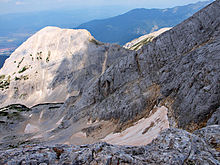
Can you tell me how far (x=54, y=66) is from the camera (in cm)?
8000

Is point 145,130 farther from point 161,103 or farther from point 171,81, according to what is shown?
point 171,81

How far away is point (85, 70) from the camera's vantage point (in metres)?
76.1

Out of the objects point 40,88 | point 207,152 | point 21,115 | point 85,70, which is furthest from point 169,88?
point 40,88

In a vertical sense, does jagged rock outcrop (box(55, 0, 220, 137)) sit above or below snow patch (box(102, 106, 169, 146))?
above

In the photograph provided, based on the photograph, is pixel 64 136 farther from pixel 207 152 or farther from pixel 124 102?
pixel 207 152

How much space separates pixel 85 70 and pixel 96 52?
10.4 metres

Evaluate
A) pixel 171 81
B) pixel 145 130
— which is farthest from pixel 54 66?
pixel 145 130

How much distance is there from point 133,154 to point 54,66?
76.0 meters

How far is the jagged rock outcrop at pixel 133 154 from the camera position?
8.99 metres

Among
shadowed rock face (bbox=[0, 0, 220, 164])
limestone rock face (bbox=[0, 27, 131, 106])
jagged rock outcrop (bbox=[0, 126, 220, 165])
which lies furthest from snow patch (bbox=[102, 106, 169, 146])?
limestone rock face (bbox=[0, 27, 131, 106])

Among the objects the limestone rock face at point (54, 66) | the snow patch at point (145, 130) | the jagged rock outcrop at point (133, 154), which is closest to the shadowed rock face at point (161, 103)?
the jagged rock outcrop at point (133, 154)

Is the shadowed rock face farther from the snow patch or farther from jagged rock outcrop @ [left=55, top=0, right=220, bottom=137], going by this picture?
the snow patch

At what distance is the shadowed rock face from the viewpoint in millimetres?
9656

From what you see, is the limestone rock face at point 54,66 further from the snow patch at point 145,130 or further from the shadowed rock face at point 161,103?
the snow patch at point 145,130
